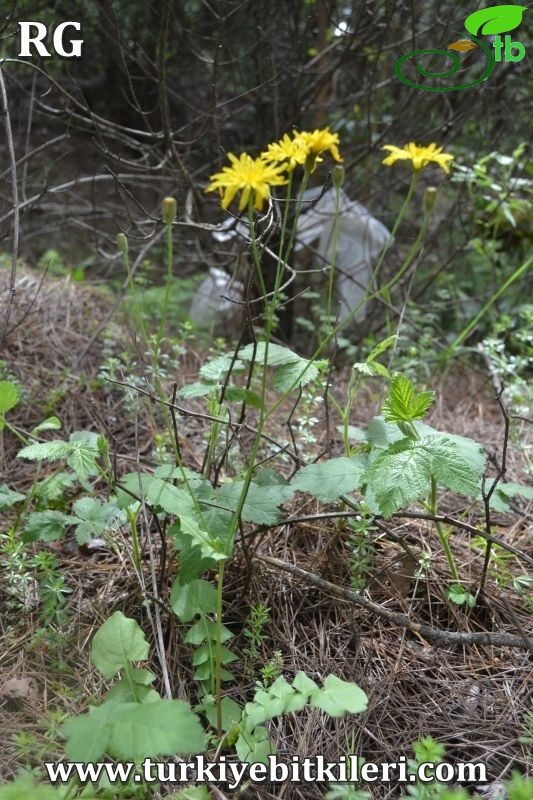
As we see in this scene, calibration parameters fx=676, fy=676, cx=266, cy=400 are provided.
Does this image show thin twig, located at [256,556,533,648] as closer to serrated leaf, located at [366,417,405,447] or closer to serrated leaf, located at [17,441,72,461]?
serrated leaf, located at [366,417,405,447]

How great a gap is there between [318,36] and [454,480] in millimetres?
3027

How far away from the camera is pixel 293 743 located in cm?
139

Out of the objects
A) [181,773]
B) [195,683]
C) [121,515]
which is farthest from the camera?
[121,515]

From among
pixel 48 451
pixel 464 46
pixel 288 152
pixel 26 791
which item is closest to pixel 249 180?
pixel 288 152

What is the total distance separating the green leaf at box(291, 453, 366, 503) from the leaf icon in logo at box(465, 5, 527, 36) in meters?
2.32

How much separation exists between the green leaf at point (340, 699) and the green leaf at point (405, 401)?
589 millimetres

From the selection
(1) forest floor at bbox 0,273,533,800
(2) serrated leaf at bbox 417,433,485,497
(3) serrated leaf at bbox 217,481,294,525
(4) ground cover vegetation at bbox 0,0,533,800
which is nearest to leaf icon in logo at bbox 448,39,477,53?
(4) ground cover vegetation at bbox 0,0,533,800

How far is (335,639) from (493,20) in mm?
2915

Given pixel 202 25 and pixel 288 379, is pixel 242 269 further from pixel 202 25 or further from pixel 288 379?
pixel 288 379

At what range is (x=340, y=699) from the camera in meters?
1.20

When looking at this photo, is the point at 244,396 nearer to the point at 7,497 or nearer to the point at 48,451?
the point at 48,451

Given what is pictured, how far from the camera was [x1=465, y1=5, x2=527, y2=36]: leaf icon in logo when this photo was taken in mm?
2967

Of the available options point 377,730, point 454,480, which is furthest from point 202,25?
point 377,730

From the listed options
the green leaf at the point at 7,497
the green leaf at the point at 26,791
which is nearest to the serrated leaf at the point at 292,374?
the green leaf at the point at 7,497
